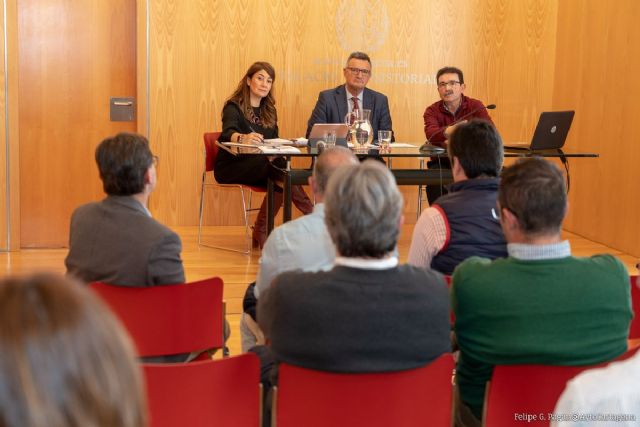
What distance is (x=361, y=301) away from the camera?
2.03 m

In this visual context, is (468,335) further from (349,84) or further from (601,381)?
(349,84)

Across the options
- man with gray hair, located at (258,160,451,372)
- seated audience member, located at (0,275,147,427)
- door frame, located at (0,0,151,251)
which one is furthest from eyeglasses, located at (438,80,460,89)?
seated audience member, located at (0,275,147,427)

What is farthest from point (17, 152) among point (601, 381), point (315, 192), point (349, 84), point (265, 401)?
point (601, 381)

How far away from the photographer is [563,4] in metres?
7.89

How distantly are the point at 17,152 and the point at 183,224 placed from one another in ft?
5.15

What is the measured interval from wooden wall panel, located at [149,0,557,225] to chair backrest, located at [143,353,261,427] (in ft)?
18.0

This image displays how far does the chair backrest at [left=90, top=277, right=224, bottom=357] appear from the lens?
98.0 inches

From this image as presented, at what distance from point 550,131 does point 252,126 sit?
2.18 meters

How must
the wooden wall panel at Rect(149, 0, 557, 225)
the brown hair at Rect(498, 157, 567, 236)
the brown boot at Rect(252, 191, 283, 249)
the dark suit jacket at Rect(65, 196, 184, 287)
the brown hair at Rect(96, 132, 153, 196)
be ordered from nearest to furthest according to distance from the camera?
1. the brown hair at Rect(498, 157, 567, 236)
2. the dark suit jacket at Rect(65, 196, 184, 287)
3. the brown hair at Rect(96, 132, 153, 196)
4. the brown boot at Rect(252, 191, 283, 249)
5. the wooden wall panel at Rect(149, 0, 557, 225)

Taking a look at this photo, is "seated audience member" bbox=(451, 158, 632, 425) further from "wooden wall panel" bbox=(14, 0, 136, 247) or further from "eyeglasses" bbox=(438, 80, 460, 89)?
"wooden wall panel" bbox=(14, 0, 136, 247)

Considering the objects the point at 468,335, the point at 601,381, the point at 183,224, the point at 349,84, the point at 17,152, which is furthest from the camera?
the point at 183,224

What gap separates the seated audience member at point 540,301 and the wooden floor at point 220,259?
2663 millimetres

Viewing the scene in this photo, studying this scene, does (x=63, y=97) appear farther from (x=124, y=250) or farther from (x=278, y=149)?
(x=124, y=250)

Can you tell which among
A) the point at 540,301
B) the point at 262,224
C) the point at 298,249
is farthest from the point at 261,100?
the point at 540,301
